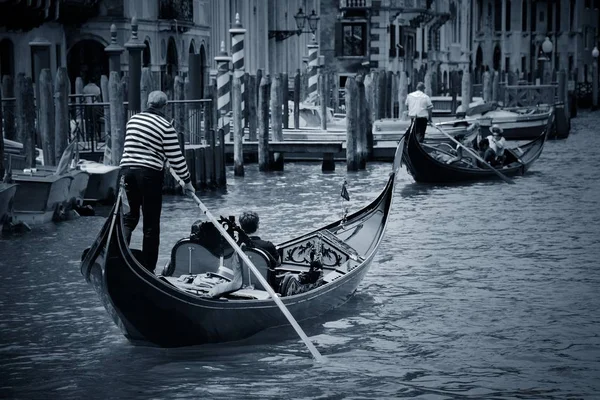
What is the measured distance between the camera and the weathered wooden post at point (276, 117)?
17703 millimetres

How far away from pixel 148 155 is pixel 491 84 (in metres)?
19.4

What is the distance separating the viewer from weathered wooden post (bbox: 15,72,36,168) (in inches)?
529

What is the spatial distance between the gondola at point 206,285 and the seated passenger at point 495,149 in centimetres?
783

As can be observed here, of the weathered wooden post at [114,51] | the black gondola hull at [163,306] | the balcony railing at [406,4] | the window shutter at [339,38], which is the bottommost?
the black gondola hull at [163,306]

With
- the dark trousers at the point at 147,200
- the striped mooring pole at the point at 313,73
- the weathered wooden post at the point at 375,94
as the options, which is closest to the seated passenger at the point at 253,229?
the dark trousers at the point at 147,200

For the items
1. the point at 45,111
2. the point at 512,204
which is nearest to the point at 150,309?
the point at 45,111

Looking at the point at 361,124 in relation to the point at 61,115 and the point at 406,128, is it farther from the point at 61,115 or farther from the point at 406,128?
the point at 61,115

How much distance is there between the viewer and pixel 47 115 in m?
13.5

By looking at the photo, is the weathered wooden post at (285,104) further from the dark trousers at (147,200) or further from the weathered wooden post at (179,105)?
the dark trousers at (147,200)

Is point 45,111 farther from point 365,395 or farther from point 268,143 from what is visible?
point 365,395

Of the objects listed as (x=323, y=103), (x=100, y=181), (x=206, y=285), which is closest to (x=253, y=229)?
(x=206, y=285)

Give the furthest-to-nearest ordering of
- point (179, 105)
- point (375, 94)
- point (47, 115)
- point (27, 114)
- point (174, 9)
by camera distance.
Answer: point (174, 9) < point (375, 94) < point (179, 105) < point (47, 115) < point (27, 114)

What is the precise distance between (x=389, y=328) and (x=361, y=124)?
1002cm

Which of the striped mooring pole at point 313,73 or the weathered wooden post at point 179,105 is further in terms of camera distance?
the striped mooring pole at point 313,73
